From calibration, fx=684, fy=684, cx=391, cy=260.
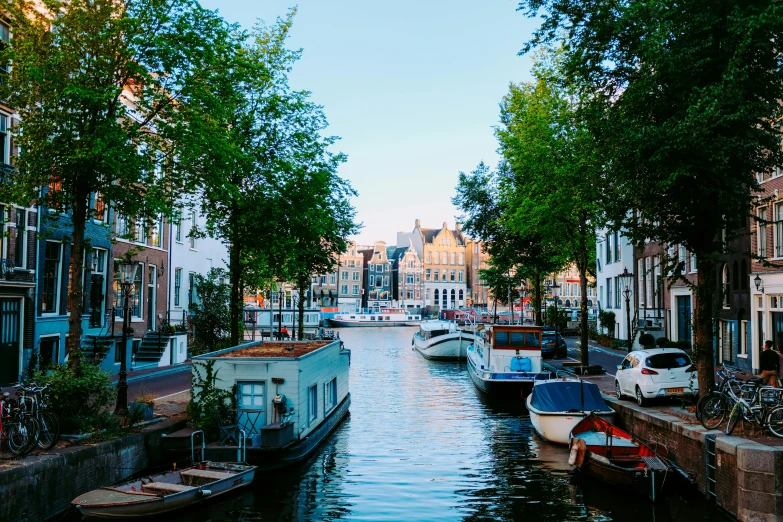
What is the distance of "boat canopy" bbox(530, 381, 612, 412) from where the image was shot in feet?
70.8

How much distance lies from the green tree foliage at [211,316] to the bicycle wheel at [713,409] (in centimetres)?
2944

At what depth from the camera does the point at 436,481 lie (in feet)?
58.0

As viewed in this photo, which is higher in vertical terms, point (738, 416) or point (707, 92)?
point (707, 92)

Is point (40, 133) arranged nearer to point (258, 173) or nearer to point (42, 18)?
point (42, 18)

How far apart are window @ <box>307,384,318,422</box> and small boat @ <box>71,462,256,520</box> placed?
4.02m

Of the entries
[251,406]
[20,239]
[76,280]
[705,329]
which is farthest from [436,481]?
[20,239]

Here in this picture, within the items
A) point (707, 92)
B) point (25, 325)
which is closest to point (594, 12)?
point (707, 92)

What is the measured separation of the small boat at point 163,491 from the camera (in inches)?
522

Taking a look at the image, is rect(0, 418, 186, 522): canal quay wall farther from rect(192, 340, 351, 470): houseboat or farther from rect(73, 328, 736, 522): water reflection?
rect(73, 328, 736, 522): water reflection

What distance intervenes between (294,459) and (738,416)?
35.5ft

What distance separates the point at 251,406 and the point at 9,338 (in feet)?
36.5

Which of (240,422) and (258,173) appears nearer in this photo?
(240,422)

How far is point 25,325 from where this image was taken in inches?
981

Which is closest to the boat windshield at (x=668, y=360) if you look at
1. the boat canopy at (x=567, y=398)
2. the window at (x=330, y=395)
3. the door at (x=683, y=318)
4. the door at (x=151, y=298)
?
the boat canopy at (x=567, y=398)
